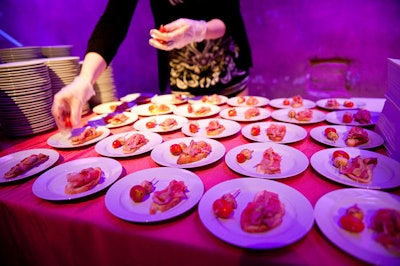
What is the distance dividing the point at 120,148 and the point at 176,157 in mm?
524

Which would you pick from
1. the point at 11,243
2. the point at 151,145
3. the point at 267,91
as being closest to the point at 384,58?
the point at 267,91

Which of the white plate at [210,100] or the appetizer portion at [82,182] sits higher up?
the white plate at [210,100]

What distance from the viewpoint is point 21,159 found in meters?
1.97

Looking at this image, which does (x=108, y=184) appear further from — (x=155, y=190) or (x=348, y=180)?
(x=348, y=180)

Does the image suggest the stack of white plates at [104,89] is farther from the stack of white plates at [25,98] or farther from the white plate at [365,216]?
the white plate at [365,216]

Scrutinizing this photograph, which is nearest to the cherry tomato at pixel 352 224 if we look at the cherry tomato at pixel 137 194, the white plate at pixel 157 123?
the cherry tomato at pixel 137 194

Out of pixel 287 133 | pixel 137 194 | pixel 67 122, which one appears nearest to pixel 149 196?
pixel 137 194

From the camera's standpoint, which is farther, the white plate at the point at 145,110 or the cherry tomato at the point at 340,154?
the white plate at the point at 145,110

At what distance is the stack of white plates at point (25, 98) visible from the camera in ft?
7.27

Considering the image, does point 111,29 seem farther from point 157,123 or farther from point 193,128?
point 193,128

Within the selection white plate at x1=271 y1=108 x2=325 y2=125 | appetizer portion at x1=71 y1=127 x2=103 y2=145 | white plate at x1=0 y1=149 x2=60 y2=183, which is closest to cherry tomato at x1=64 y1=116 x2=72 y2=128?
appetizer portion at x1=71 y1=127 x2=103 y2=145

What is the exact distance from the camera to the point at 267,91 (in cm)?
554

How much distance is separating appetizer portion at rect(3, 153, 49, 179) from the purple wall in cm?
440

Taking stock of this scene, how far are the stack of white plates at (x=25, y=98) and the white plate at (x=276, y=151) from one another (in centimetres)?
186
